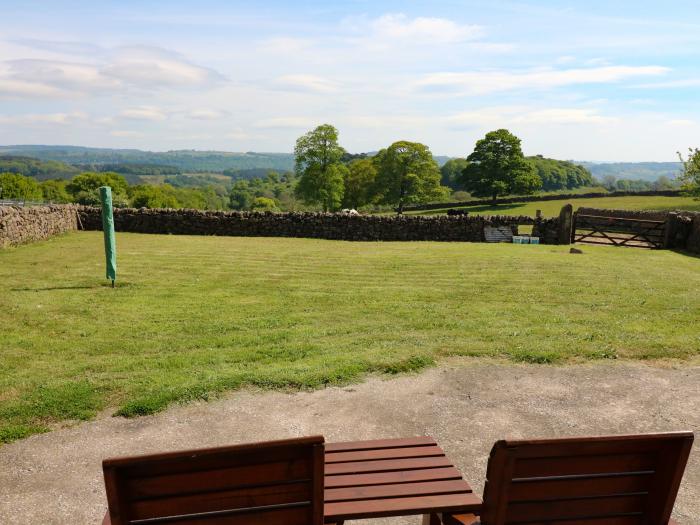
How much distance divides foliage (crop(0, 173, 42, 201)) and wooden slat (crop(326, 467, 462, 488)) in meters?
90.9

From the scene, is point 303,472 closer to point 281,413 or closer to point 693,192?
point 281,413

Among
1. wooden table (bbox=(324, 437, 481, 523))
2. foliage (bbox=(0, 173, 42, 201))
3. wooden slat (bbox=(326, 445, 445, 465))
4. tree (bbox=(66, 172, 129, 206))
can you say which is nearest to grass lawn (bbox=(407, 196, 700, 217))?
wooden slat (bbox=(326, 445, 445, 465))

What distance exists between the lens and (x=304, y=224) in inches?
1235

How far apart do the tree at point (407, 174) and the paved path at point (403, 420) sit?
59402 mm

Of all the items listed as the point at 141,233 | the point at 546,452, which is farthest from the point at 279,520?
the point at 141,233

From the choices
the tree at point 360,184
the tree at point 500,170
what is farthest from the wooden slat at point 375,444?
the tree at point 360,184

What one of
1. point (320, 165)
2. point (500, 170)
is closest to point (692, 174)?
point (500, 170)

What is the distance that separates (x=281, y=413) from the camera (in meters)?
6.36

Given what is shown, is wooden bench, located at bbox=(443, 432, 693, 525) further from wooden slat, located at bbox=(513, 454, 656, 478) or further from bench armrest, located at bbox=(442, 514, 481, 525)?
bench armrest, located at bbox=(442, 514, 481, 525)

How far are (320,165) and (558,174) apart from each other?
8738cm

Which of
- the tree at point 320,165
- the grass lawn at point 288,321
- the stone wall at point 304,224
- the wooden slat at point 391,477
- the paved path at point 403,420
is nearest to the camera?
the wooden slat at point 391,477

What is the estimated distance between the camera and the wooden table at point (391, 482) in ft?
11.0

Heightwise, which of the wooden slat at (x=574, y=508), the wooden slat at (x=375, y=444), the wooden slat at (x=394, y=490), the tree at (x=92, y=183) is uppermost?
the wooden slat at (x=574, y=508)

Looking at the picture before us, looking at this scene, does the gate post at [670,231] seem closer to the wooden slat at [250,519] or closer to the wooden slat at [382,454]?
the wooden slat at [382,454]
